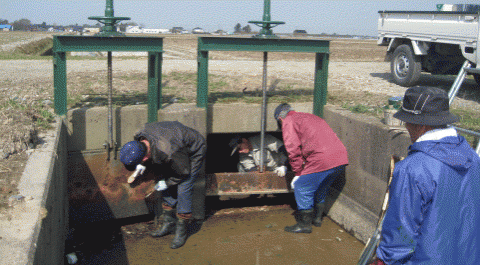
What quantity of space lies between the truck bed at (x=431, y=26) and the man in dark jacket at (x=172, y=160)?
17.3ft

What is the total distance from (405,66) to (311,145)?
4.65 meters

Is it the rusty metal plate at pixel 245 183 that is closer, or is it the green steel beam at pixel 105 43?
the green steel beam at pixel 105 43

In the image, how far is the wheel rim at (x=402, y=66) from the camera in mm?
9313

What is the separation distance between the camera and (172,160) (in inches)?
202

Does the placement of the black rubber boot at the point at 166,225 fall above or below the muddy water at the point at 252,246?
above

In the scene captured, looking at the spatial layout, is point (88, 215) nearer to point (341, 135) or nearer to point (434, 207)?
point (341, 135)

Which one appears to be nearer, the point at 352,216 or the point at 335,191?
the point at 352,216

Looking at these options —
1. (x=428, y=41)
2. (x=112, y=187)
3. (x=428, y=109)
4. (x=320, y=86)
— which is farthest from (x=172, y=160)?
(x=428, y=41)

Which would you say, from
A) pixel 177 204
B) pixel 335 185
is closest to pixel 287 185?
pixel 335 185

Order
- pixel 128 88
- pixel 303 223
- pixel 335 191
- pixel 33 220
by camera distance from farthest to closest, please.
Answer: pixel 128 88
pixel 335 191
pixel 303 223
pixel 33 220

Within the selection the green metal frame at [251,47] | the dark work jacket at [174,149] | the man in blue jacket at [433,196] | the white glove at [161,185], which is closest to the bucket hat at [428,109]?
the man in blue jacket at [433,196]

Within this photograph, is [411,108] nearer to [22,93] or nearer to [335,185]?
[335,185]

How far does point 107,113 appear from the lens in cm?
600

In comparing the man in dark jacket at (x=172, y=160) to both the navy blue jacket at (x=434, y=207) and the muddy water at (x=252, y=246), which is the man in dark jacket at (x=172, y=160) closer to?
the muddy water at (x=252, y=246)
